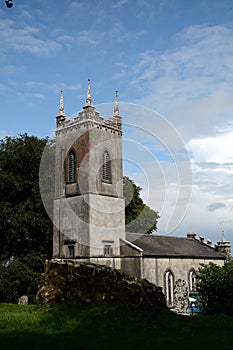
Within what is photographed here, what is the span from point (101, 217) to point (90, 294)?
2083 centimetres

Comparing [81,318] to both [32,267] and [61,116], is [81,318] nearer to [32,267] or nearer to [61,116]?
[32,267]

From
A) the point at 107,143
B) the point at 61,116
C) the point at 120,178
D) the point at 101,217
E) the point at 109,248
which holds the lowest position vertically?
the point at 109,248

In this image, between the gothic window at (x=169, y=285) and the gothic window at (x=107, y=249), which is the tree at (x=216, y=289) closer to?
the gothic window at (x=107, y=249)

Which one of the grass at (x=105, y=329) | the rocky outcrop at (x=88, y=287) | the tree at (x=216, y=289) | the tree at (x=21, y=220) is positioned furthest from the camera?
A: the tree at (x=21, y=220)

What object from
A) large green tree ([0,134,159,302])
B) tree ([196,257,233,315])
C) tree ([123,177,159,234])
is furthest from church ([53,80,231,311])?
tree ([196,257,233,315])

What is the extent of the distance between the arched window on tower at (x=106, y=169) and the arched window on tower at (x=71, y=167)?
2.57m

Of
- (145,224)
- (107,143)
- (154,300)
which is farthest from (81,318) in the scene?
(145,224)

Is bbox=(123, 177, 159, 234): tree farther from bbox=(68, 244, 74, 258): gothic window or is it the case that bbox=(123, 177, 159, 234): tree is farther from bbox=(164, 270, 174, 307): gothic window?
bbox=(68, 244, 74, 258): gothic window

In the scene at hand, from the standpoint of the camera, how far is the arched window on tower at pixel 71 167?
127ft

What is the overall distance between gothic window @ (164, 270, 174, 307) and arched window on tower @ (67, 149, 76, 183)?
11497mm

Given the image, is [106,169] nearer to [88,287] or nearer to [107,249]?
[107,249]

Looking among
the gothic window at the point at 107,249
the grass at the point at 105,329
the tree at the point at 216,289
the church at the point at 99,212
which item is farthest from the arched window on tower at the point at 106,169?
the grass at the point at 105,329

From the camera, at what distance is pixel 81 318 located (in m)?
14.6

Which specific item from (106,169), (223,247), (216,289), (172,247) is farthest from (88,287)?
(223,247)
